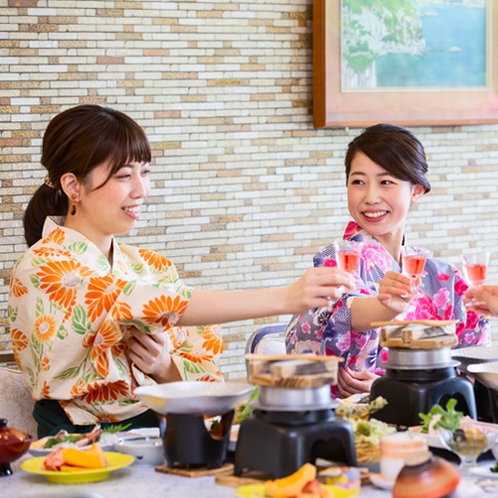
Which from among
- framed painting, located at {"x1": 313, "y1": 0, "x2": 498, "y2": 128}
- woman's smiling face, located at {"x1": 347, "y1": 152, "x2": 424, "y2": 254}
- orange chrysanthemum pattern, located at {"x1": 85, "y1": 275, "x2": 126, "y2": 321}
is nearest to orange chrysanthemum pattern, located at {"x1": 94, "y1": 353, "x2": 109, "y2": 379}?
orange chrysanthemum pattern, located at {"x1": 85, "y1": 275, "x2": 126, "y2": 321}

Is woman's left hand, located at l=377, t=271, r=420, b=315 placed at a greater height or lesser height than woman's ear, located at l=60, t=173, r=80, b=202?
lesser

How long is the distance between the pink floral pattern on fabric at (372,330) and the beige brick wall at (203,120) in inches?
69.0

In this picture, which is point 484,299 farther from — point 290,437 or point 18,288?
point 18,288

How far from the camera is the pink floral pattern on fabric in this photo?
3.07 m

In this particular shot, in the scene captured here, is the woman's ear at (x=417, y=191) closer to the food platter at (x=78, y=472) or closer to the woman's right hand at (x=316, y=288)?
the woman's right hand at (x=316, y=288)

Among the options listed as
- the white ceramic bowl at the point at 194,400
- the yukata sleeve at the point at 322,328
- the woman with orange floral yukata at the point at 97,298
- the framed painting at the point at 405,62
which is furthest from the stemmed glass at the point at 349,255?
the framed painting at the point at 405,62

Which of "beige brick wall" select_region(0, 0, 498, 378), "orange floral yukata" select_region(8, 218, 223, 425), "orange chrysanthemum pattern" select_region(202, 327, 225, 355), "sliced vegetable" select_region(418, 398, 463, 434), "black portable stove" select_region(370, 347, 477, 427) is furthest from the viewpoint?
"beige brick wall" select_region(0, 0, 498, 378)

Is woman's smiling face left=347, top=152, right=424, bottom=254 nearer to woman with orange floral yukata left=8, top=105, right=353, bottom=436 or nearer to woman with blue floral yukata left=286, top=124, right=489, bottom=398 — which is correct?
woman with blue floral yukata left=286, top=124, right=489, bottom=398

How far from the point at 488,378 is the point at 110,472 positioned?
3.01ft

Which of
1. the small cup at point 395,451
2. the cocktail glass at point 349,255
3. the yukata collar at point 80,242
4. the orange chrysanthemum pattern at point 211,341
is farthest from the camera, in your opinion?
the orange chrysanthemum pattern at point 211,341

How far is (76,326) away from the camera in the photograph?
8.35 ft

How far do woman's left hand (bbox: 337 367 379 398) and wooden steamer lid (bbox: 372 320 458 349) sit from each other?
72cm

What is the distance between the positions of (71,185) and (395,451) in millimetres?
1378

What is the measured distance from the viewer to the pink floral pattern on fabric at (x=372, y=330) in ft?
10.1
